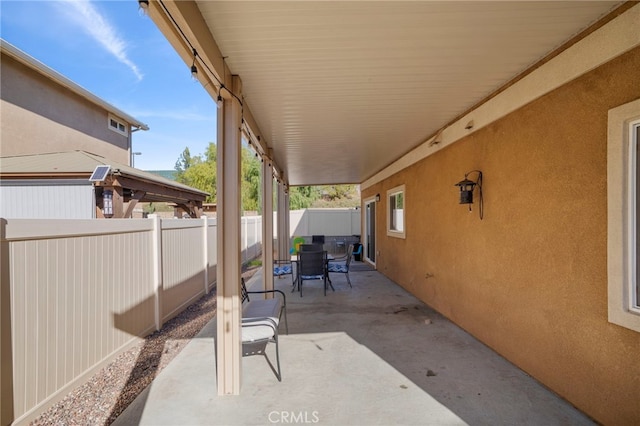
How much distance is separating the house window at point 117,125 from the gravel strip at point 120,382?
29.1 ft

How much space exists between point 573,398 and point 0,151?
411 inches

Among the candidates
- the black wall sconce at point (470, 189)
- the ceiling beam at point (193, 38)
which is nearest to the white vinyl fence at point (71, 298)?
the ceiling beam at point (193, 38)

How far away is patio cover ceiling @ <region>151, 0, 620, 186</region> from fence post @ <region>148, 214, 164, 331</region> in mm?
1921

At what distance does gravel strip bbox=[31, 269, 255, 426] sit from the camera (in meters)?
2.18

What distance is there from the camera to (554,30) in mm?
2154

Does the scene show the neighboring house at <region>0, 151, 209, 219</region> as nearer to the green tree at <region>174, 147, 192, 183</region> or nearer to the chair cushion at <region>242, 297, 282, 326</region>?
the chair cushion at <region>242, 297, 282, 326</region>

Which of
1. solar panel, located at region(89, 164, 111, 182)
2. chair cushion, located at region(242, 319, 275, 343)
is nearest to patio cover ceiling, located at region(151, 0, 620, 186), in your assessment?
chair cushion, located at region(242, 319, 275, 343)

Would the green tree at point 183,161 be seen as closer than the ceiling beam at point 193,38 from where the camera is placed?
No

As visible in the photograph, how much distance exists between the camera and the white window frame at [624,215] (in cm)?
190

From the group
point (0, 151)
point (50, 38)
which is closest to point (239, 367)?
point (0, 151)

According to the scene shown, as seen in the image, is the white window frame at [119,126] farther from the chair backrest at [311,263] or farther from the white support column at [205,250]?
the chair backrest at [311,263]

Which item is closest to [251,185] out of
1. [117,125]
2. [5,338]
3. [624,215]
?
[117,125]

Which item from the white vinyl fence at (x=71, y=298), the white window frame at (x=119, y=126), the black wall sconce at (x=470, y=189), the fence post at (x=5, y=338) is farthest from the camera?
the white window frame at (x=119, y=126)

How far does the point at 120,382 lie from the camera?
266 cm
